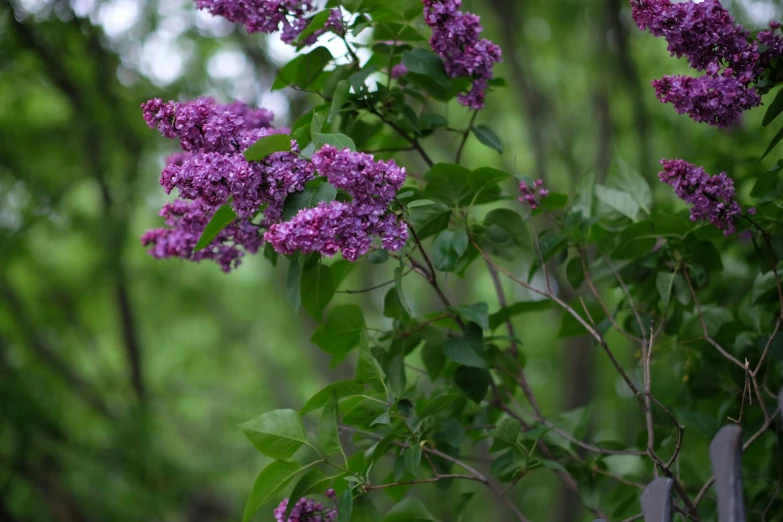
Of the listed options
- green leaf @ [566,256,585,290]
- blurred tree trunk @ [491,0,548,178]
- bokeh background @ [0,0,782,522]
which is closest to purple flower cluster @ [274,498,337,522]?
green leaf @ [566,256,585,290]

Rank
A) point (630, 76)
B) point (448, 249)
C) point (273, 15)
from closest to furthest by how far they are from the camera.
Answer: point (448, 249), point (273, 15), point (630, 76)

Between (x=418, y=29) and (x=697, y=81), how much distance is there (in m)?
0.52

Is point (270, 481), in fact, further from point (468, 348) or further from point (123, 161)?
point (123, 161)

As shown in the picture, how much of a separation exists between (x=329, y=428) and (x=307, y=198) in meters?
0.35

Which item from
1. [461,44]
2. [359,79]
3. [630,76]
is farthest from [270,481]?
[630,76]

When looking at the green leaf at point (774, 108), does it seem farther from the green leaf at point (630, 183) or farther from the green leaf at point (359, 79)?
the green leaf at point (359, 79)

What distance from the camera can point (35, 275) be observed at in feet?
17.0

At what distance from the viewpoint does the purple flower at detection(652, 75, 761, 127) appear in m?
1.08

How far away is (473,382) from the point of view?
1.35m

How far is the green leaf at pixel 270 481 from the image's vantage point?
3.52 ft

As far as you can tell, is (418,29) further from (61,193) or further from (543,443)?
(61,193)

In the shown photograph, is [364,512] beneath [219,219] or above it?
beneath

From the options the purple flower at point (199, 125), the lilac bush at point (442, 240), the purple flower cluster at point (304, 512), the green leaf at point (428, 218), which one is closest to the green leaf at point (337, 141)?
the lilac bush at point (442, 240)

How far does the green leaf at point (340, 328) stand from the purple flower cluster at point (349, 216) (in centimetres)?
32
